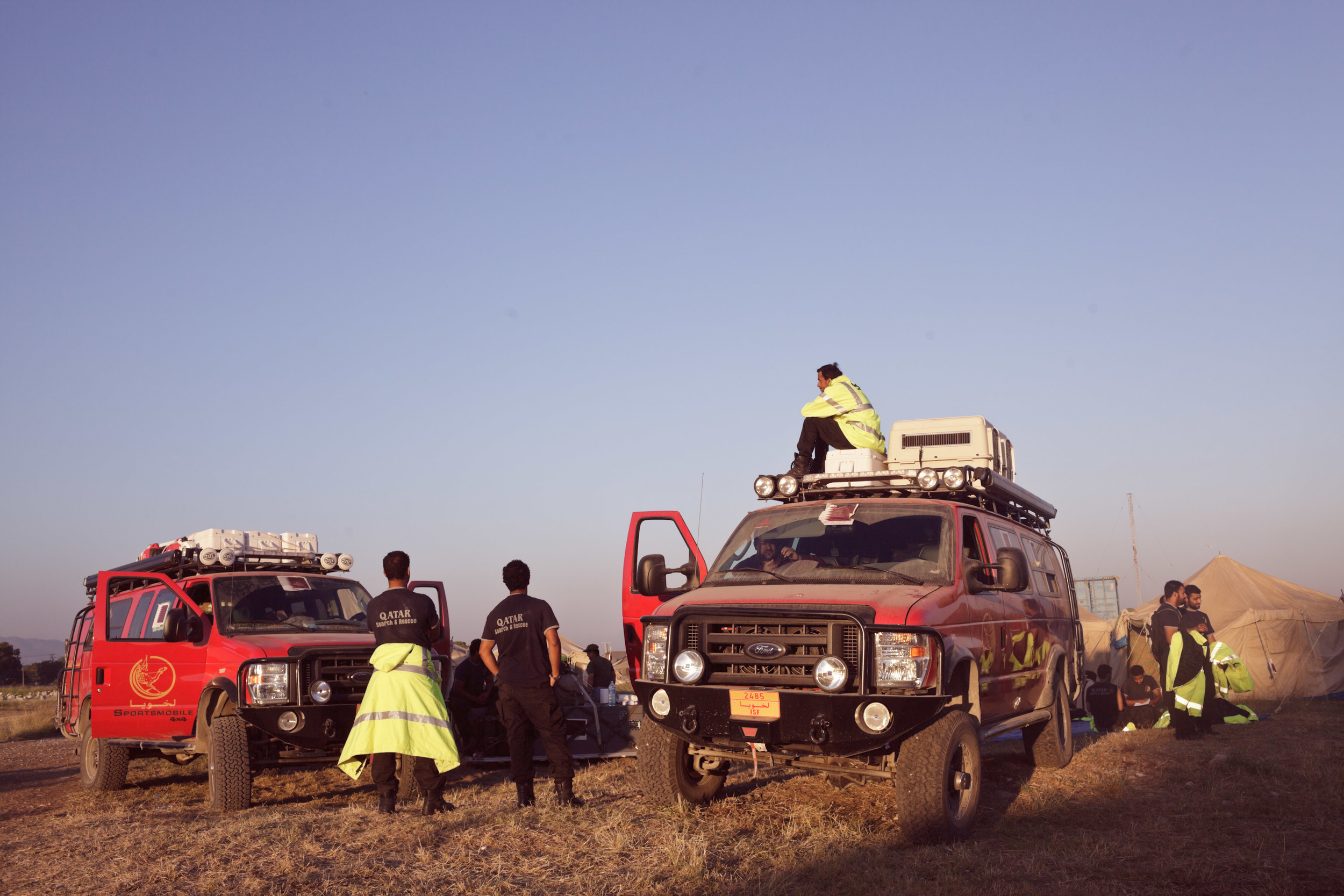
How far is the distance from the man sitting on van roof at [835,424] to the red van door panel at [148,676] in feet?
18.2

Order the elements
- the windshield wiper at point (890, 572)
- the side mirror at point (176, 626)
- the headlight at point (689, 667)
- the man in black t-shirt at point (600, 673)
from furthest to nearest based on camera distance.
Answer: the man in black t-shirt at point (600, 673)
the side mirror at point (176, 626)
the windshield wiper at point (890, 572)
the headlight at point (689, 667)

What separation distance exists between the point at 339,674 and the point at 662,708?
3.16m

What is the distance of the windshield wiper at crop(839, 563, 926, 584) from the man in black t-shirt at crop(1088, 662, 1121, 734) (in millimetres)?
6903

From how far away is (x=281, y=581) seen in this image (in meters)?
9.81

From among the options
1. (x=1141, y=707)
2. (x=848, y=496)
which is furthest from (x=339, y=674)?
(x=1141, y=707)

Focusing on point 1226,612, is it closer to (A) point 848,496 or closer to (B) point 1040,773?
(B) point 1040,773

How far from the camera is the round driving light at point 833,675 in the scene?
617 centimetres

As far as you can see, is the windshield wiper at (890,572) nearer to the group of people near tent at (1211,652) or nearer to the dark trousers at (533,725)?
the dark trousers at (533,725)

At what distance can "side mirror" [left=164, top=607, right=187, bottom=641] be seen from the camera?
28.4ft

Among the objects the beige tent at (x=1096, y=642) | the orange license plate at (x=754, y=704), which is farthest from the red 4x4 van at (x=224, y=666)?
the beige tent at (x=1096, y=642)

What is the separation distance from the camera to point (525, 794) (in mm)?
7797

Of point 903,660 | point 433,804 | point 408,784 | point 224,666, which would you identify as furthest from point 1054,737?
point 224,666

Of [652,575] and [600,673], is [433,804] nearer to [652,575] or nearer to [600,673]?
[652,575]

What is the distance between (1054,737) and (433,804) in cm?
564
